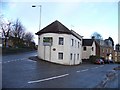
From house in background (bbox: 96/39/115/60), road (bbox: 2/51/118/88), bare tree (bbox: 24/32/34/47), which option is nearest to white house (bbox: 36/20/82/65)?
road (bbox: 2/51/118/88)

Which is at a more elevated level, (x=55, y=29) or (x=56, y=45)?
(x=55, y=29)

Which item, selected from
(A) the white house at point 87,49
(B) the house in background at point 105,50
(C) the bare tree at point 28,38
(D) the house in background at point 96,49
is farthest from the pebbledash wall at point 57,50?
(C) the bare tree at point 28,38

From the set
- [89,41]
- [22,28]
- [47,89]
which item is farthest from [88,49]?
[47,89]

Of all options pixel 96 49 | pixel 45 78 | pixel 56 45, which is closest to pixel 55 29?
pixel 56 45

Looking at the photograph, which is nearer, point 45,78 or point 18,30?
point 45,78

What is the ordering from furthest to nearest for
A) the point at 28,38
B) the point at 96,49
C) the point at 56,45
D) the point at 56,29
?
the point at 28,38
the point at 96,49
the point at 56,29
the point at 56,45

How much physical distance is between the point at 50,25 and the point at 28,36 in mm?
54012

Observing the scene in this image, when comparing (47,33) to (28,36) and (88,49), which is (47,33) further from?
(28,36)

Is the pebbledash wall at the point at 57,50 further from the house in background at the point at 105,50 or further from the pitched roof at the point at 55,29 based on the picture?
the house in background at the point at 105,50

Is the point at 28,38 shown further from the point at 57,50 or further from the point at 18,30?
the point at 57,50

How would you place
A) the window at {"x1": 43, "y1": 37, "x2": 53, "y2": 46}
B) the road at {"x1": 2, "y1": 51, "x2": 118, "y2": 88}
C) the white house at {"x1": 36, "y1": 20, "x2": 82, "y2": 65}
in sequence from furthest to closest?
the window at {"x1": 43, "y1": 37, "x2": 53, "y2": 46} → the white house at {"x1": 36, "y1": 20, "x2": 82, "y2": 65} → the road at {"x1": 2, "y1": 51, "x2": 118, "y2": 88}

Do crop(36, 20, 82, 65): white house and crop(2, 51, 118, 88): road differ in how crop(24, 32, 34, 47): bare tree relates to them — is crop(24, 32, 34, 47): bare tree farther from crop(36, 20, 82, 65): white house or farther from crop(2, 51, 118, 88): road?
crop(2, 51, 118, 88): road

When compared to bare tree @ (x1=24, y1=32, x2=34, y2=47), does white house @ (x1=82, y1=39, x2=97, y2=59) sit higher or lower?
lower

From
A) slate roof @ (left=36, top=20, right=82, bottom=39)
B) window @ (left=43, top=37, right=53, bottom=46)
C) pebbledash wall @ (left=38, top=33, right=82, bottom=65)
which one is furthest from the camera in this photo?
slate roof @ (left=36, top=20, right=82, bottom=39)
